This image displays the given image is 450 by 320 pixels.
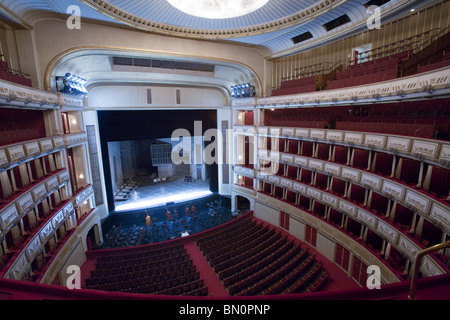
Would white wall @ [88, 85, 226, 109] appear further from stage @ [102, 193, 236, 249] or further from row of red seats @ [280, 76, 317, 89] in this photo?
stage @ [102, 193, 236, 249]

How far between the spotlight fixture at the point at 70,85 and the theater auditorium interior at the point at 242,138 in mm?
100

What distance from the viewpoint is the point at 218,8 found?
12.9 m

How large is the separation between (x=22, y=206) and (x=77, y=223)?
536 centimetres

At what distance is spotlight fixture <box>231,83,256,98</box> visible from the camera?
753 inches

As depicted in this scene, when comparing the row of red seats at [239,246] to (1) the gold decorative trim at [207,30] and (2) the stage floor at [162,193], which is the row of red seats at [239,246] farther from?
(1) the gold decorative trim at [207,30]

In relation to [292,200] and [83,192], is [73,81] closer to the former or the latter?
[83,192]

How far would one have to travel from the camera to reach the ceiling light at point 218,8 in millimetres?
12211

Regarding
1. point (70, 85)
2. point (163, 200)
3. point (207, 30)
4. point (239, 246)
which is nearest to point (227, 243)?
point (239, 246)

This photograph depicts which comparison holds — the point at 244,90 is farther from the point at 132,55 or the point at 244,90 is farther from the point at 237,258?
the point at 237,258

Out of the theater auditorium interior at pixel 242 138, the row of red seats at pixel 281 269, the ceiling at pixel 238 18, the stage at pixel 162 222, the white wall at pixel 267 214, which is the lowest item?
the stage at pixel 162 222

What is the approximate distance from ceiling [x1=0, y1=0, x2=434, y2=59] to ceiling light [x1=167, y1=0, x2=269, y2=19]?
1.58ft

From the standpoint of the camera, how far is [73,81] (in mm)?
14383

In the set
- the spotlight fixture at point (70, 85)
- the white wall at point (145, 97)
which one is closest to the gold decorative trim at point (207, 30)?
the spotlight fixture at point (70, 85)
